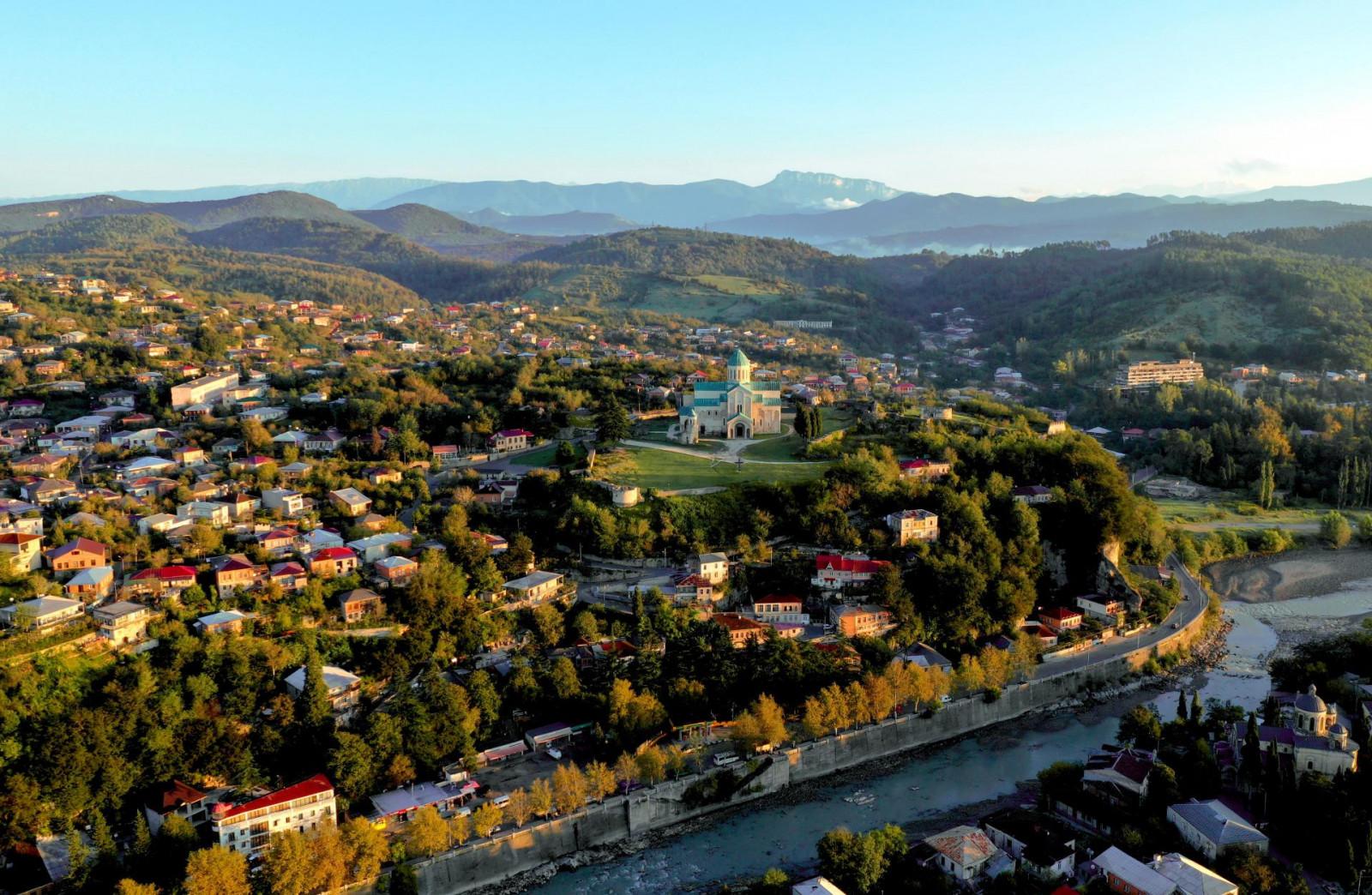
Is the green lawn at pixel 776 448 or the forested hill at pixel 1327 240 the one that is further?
the forested hill at pixel 1327 240

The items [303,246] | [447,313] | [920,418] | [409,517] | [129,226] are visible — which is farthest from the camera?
[303,246]

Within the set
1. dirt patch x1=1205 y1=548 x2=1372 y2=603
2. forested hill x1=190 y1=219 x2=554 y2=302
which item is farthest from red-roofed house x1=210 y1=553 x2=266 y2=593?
forested hill x1=190 y1=219 x2=554 y2=302

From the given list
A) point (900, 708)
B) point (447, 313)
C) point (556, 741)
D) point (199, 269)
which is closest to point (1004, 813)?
point (900, 708)

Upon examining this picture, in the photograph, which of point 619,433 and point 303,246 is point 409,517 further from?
point 303,246

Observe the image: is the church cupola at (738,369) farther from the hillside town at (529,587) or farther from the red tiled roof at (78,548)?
the red tiled roof at (78,548)

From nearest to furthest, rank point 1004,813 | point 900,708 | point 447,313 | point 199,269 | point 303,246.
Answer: point 1004,813
point 900,708
point 447,313
point 199,269
point 303,246

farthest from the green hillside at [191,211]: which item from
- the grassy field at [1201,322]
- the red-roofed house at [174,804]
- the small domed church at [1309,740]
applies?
the small domed church at [1309,740]

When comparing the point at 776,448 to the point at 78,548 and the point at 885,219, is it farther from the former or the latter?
the point at 885,219
